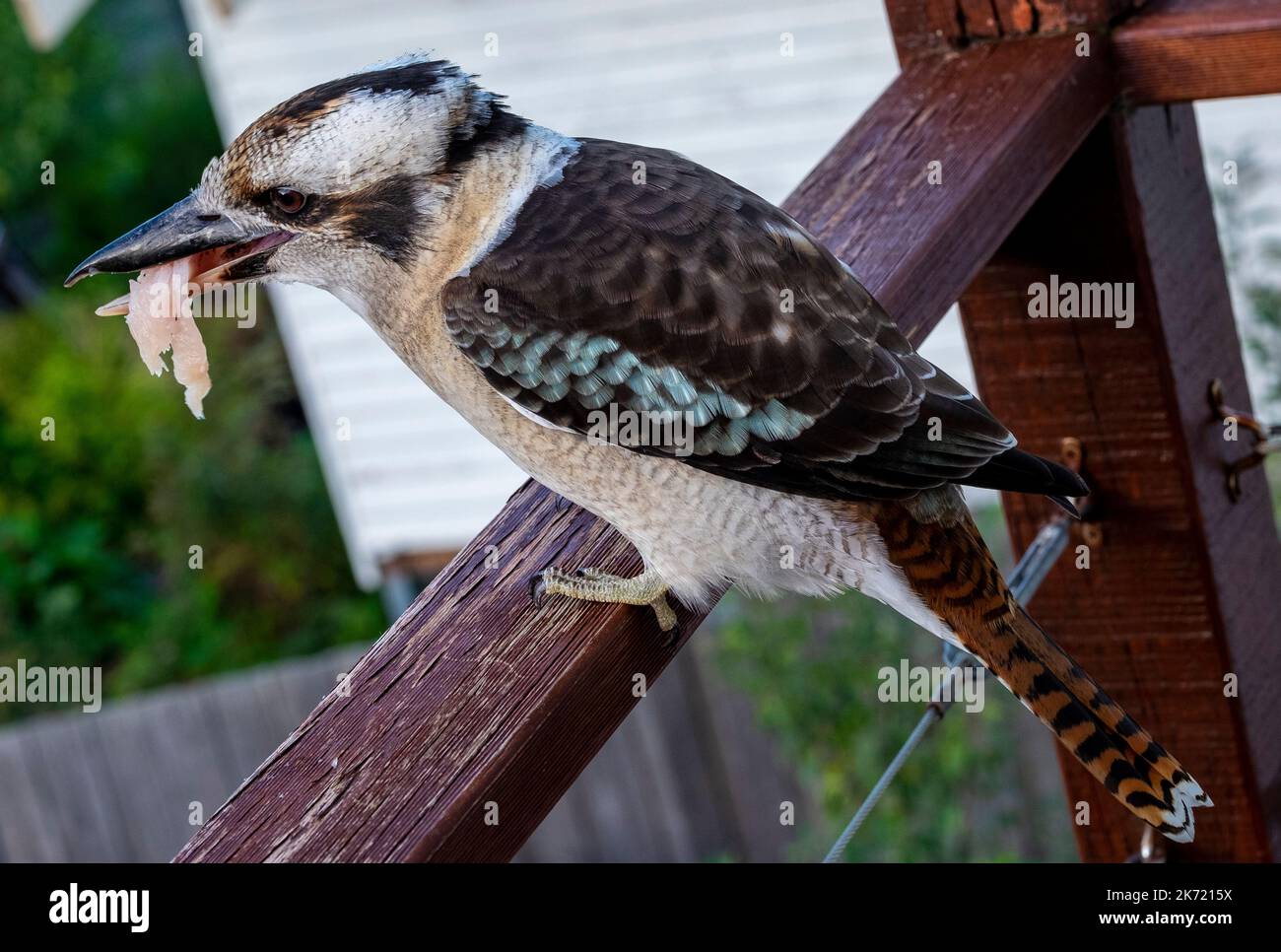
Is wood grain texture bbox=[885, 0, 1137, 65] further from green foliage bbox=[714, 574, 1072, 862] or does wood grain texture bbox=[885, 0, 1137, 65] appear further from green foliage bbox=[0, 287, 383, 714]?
green foliage bbox=[0, 287, 383, 714]

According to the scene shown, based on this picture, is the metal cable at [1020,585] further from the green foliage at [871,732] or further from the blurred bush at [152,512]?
the blurred bush at [152,512]

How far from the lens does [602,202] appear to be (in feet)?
5.81

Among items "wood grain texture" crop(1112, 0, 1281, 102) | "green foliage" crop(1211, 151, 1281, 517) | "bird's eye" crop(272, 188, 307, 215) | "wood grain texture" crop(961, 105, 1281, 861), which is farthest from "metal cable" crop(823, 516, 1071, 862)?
"green foliage" crop(1211, 151, 1281, 517)

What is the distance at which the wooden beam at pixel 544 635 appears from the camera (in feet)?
3.96

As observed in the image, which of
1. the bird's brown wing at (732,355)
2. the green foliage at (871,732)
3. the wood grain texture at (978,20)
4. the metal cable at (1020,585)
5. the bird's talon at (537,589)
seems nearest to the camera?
the bird's talon at (537,589)

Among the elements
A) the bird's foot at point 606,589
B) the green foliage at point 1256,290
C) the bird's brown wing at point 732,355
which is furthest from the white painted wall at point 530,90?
the bird's foot at point 606,589

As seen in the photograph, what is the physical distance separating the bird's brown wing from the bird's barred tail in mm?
98

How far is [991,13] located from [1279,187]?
227 inches

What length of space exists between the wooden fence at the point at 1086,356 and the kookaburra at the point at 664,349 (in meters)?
0.09

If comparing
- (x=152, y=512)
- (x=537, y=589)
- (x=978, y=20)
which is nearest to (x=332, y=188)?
(x=537, y=589)

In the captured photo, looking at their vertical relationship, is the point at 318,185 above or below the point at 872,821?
above

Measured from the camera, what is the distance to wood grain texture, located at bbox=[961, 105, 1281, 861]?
6.57 ft
